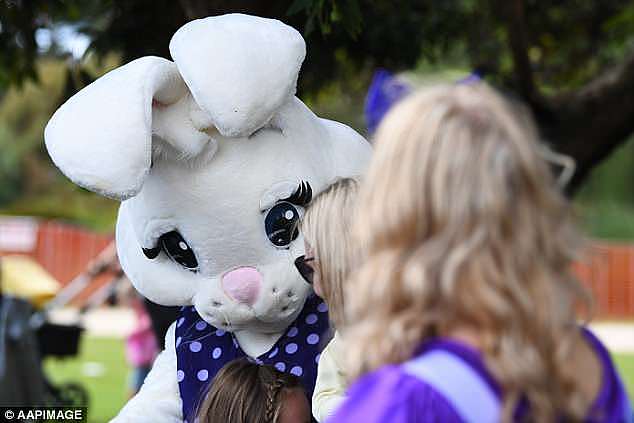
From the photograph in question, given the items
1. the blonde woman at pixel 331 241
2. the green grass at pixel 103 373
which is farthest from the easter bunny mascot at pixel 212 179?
the green grass at pixel 103 373

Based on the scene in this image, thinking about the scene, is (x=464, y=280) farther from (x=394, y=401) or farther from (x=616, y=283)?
(x=616, y=283)

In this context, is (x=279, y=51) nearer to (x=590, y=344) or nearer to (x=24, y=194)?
(x=590, y=344)

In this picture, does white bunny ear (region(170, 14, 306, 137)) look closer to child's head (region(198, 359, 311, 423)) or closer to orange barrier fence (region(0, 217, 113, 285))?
child's head (region(198, 359, 311, 423))

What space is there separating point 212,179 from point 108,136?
38 centimetres

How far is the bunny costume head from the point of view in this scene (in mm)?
2857

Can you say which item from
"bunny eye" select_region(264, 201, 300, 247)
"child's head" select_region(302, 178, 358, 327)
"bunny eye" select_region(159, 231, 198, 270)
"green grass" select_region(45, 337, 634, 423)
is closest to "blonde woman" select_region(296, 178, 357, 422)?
"child's head" select_region(302, 178, 358, 327)

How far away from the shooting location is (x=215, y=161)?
313 cm

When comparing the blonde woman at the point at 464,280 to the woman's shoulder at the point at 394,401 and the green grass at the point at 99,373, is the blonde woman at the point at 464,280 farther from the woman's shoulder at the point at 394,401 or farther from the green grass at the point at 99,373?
the green grass at the point at 99,373

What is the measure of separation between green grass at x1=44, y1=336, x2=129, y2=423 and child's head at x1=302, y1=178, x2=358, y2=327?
23.6 feet

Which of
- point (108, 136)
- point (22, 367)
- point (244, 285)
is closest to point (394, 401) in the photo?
point (108, 136)

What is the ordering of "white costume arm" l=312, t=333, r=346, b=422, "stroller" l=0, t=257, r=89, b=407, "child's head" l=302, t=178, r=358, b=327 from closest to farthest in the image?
"child's head" l=302, t=178, r=358, b=327
"white costume arm" l=312, t=333, r=346, b=422
"stroller" l=0, t=257, r=89, b=407

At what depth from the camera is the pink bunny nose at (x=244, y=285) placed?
3117mm

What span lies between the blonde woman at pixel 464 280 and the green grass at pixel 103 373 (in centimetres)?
805

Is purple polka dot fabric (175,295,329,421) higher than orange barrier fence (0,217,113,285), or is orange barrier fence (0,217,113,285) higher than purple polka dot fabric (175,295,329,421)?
purple polka dot fabric (175,295,329,421)
